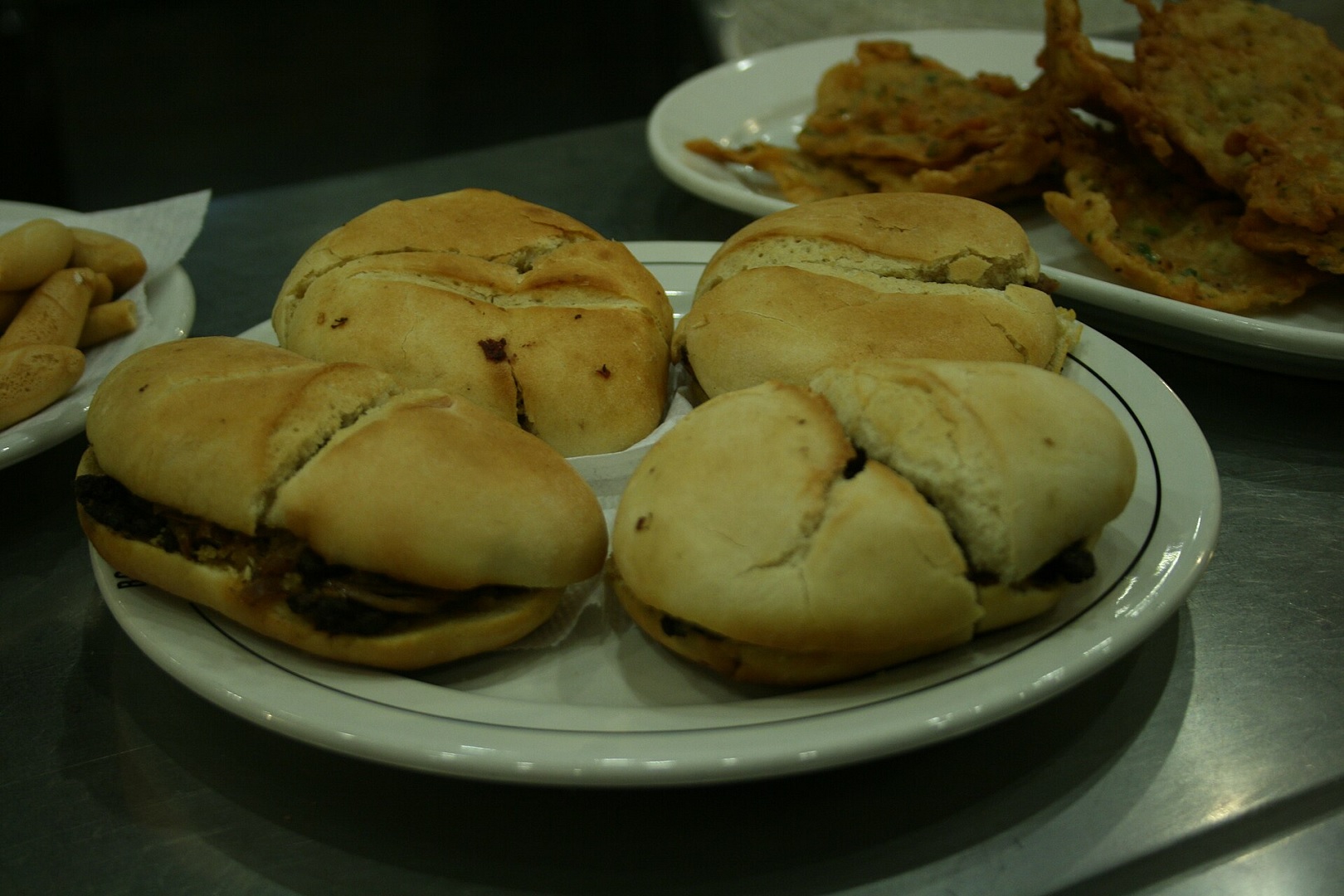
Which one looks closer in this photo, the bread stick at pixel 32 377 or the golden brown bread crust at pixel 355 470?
the golden brown bread crust at pixel 355 470

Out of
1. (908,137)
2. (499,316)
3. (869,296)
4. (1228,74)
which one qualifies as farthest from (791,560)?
(1228,74)

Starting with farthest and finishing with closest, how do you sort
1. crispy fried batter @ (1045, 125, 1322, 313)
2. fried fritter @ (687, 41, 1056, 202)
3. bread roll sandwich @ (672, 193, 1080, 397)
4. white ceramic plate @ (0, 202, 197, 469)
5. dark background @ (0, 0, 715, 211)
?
dark background @ (0, 0, 715, 211), fried fritter @ (687, 41, 1056, 202), crispy fried batter @ (1045, 125, 1322, 313), white ceramic plate @ (0, 202, 197, 469), bread roll sandwich @ (672, 193, 1080, 397)

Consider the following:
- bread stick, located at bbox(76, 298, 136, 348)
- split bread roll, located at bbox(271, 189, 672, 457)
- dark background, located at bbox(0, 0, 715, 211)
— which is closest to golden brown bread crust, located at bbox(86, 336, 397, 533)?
split bread roll, located at bbox(271, 189, 672, 457)

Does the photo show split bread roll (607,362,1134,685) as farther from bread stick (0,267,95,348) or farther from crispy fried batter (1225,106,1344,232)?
bread stick (0,267,95,348)

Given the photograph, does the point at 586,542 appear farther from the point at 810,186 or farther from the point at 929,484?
the point at 810,186

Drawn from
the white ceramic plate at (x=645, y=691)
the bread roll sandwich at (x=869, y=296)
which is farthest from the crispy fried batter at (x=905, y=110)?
the white ceramic plate at (x=645, y=691)

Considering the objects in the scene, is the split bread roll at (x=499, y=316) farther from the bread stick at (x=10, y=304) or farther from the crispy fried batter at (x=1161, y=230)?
the crispy fried batter at (x=1161, y=230)

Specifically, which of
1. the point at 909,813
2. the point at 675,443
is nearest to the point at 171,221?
the point at 675,443
